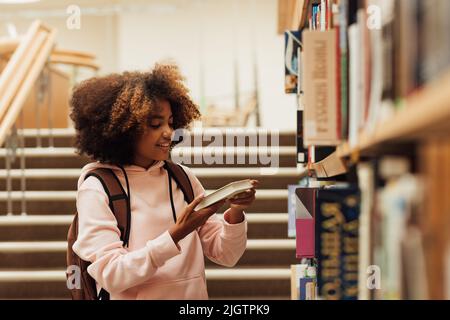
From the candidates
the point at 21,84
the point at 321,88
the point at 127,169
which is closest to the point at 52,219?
the point at 21,84

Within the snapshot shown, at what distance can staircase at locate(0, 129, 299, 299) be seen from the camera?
127 inches

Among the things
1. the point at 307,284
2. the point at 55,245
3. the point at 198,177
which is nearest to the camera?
the point at 307,284

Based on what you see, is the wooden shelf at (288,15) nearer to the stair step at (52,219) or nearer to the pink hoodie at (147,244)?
the stair step at (52,219)

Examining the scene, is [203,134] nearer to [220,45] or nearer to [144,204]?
[144,204]

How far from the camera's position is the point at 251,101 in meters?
6.57

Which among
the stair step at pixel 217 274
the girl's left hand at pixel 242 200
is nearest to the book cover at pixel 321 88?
the girl's left hand at pixel 242 200

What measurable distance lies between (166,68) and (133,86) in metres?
0.15

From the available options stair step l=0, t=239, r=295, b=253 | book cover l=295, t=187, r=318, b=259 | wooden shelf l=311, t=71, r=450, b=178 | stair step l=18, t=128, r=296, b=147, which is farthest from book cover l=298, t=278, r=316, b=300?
stair step l=18, t=128, r=296, b=147

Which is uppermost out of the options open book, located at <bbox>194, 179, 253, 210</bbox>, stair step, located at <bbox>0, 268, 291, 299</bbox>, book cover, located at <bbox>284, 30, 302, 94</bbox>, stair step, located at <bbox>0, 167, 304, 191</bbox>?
book cover, located at <bbox>284, 30, 302, 94</bbox>

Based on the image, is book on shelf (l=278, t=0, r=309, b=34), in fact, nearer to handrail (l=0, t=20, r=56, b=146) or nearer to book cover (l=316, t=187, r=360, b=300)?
handrail (l=0, t=20, r=56, b=146)

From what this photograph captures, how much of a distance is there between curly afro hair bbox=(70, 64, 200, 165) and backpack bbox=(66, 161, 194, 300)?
7 centimetres

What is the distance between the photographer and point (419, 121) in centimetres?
62

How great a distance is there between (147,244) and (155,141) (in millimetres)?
302

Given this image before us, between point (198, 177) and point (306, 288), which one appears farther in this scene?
point (198, 177)
